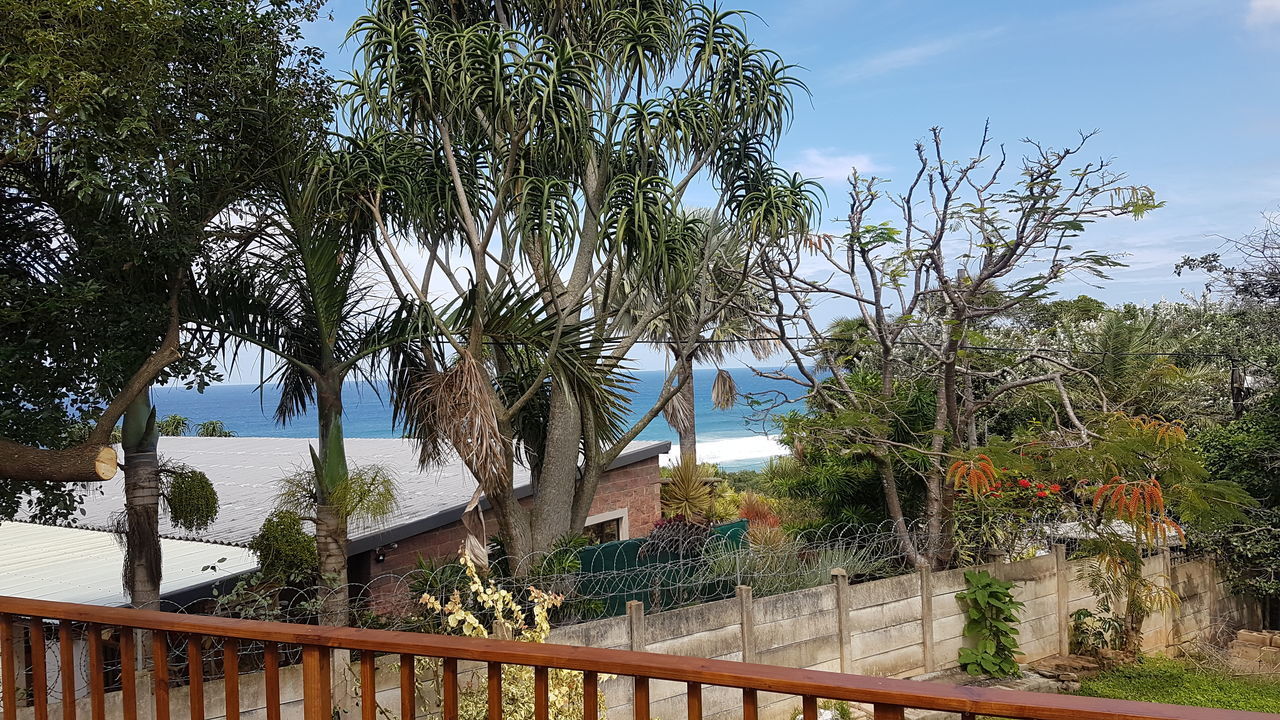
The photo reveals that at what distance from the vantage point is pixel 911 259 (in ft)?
24.9

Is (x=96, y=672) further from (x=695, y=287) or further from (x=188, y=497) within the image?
(x=695, y=287)

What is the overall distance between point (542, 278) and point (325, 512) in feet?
8.47

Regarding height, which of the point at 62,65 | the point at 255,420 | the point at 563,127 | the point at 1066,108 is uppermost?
the point at 1066,108

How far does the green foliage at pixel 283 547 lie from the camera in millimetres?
6246

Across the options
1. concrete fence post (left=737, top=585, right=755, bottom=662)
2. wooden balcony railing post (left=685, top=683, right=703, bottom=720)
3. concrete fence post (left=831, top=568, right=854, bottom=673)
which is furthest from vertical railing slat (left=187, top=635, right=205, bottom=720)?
concrete fence post (left=831, top=568, right=854, bottom=673)

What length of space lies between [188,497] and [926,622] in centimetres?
597

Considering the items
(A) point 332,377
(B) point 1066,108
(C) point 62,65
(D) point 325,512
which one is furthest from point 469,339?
(B) point 1066,108

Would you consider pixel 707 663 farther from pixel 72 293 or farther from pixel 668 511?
pixel 668 511

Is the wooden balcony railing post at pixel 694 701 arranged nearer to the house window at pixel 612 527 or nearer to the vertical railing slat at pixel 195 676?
the vertical railing slat at pixel 195 676

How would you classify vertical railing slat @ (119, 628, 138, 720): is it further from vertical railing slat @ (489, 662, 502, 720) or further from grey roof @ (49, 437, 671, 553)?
grey roof @ (49, 437, 671, 553)

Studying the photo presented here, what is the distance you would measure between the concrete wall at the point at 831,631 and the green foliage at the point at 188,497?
5.13 feet

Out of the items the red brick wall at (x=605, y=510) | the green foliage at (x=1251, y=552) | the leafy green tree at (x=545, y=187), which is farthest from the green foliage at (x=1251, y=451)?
the red brick wall at (x=605, y=510)

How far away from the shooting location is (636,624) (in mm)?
5617

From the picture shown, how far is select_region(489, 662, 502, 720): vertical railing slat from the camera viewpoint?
1590 mm
